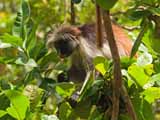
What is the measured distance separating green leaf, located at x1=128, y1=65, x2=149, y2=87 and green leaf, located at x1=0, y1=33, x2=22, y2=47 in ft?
2.18

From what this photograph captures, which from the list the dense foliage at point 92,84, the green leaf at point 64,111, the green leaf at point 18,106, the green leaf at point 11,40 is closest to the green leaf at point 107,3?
the dense foliage at point 92,84

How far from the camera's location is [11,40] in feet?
8.11

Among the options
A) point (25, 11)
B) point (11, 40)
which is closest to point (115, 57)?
point (11, 40)

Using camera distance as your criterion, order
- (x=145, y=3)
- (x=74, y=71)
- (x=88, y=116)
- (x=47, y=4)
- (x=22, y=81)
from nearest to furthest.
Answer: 1. (x=145, y=3)
2. (x=88, y=116)
3. (x=22, y=81)
4. (x=47, y=4)
5. (x=74, y=71)

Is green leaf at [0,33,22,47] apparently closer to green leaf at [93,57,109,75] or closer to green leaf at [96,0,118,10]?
green leaf at [93,57,109,75]

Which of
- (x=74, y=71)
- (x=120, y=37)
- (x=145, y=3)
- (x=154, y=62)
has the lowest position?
(x=74, y=71)

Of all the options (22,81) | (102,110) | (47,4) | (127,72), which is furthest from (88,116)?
(47,4)

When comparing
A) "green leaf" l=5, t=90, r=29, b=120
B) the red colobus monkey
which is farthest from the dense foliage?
the red colobus monkey

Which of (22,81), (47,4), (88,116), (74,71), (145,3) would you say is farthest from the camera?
(74,71)

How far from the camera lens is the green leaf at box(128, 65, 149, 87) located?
2051mm

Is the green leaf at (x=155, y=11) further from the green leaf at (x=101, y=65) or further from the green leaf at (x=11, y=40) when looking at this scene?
the green leaf at (x=11, y=40)

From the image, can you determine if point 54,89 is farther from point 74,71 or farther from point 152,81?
point 74,71

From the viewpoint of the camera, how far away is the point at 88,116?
2.18m

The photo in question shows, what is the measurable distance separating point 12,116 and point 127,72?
1.58 ft
